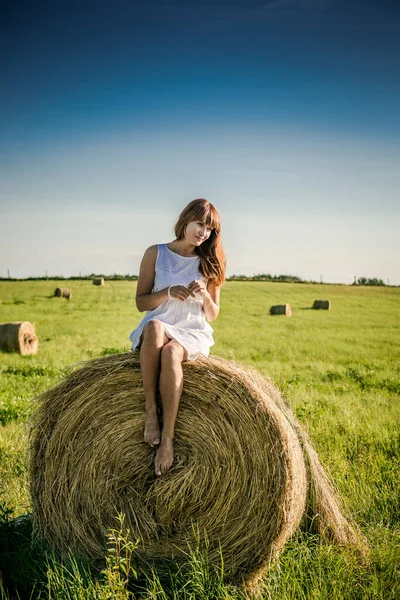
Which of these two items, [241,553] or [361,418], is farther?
[361,418]

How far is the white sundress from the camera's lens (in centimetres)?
391

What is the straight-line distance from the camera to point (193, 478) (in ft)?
12.2

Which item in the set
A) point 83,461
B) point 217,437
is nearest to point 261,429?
point 217,437

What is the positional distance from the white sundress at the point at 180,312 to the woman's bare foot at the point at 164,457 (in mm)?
628

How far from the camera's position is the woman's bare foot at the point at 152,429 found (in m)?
3.78

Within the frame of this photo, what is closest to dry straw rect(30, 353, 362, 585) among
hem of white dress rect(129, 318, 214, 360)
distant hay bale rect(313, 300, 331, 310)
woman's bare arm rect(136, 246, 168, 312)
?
hem of white dress rect(129, 318, 214, 360)

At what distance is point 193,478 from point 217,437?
0.33 meters

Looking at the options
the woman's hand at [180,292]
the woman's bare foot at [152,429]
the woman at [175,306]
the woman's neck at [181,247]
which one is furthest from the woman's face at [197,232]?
the woman's bare foot at [152,429]

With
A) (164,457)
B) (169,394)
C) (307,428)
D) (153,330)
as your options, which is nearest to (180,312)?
(153,330)

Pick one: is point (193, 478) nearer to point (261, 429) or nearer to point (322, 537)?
point (261, 429)

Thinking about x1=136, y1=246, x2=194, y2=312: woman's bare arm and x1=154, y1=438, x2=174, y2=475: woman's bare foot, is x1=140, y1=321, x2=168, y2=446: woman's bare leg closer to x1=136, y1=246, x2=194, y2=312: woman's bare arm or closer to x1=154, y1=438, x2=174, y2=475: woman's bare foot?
x1=154, y1=438, x2=174, y2=475: woman's bare foot

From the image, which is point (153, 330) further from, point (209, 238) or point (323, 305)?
point (323, 305)

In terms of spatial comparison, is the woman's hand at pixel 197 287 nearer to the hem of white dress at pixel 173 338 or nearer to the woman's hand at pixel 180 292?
the woman's hand at pixel 180 292

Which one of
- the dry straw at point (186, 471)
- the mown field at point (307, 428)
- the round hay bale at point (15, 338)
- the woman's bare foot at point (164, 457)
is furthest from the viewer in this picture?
the round hay bale at point (15, 338)
